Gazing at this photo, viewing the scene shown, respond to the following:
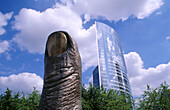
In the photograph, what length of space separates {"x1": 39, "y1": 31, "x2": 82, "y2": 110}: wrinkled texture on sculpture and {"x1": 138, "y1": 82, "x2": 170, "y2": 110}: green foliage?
15.8 metres

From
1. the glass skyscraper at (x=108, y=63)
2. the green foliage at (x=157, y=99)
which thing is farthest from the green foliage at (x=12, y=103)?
the glass skyscraper at (x=108, y=63)

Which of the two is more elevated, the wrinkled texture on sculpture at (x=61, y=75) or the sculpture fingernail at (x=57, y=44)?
the sculpture fingernail at (x=57, y=44)

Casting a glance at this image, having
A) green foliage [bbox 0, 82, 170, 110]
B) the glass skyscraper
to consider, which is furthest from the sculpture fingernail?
the glass skyscraper

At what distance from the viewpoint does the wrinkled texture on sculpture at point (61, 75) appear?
3352 millimetres

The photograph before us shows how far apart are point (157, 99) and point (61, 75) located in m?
17.4

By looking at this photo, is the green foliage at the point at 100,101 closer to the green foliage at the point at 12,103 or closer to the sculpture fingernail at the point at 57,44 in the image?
the green foliage at the point at 12,103

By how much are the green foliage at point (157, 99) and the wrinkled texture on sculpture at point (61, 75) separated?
15838 mm

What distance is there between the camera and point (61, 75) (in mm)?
3516

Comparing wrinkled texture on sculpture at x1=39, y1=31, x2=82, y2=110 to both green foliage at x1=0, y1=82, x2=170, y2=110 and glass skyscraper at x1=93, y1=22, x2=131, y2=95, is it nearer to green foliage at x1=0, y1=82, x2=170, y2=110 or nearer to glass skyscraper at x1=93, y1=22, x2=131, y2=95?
green foliage at x1=0, y1=82, x2=170, y2=110

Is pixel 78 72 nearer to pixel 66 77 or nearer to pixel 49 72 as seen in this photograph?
pixel 66 77

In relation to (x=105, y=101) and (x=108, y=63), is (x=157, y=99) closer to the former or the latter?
(x=105, y=101)

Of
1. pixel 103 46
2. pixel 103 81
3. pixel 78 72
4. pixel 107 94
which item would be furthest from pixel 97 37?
pixel 78 72

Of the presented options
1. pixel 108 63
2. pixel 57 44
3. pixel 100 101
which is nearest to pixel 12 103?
pixel 100 101

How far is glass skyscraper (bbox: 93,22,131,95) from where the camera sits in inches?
2506
